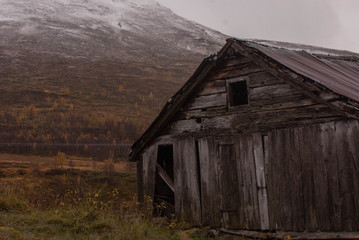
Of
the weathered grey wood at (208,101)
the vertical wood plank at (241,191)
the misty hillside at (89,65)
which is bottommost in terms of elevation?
the vertical wood plank at (241,191)

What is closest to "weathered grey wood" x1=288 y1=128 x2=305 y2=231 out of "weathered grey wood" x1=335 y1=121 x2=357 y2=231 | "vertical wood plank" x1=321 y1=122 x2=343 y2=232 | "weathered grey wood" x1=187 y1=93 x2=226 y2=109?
"vertical wood plank" x1=321 y1=122 x2=343 y2=232

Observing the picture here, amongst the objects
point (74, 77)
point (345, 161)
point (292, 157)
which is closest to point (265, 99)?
point (292, 157)

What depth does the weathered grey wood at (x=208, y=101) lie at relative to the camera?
9.56 metres

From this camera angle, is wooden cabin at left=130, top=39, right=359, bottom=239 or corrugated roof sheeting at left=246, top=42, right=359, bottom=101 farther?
corrugated roof sheeting at left=246, top=42, right=359, bottom=101

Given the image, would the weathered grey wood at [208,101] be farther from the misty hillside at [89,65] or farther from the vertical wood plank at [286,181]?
the misty hillside at [89,65]

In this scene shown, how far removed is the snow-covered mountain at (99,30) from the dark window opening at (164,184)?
2740 inches

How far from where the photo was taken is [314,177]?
8047 millimetres

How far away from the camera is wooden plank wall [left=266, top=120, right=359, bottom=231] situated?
7630mm

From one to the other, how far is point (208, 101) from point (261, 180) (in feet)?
7.24

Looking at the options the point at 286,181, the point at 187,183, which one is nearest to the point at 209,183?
the point at 187,183

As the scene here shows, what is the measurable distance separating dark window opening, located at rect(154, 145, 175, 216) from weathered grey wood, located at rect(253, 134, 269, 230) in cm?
233

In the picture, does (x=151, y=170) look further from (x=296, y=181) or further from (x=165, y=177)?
(x=296, y=181)

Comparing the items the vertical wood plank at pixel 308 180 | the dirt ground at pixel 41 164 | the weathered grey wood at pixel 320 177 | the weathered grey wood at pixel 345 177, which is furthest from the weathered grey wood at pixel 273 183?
the dirt ground at pixel 41 164

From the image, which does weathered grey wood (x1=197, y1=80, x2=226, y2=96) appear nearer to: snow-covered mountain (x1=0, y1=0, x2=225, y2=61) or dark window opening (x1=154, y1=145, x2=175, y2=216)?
dark window opening (x1=154, y1=145, x2=175, y2=216)
